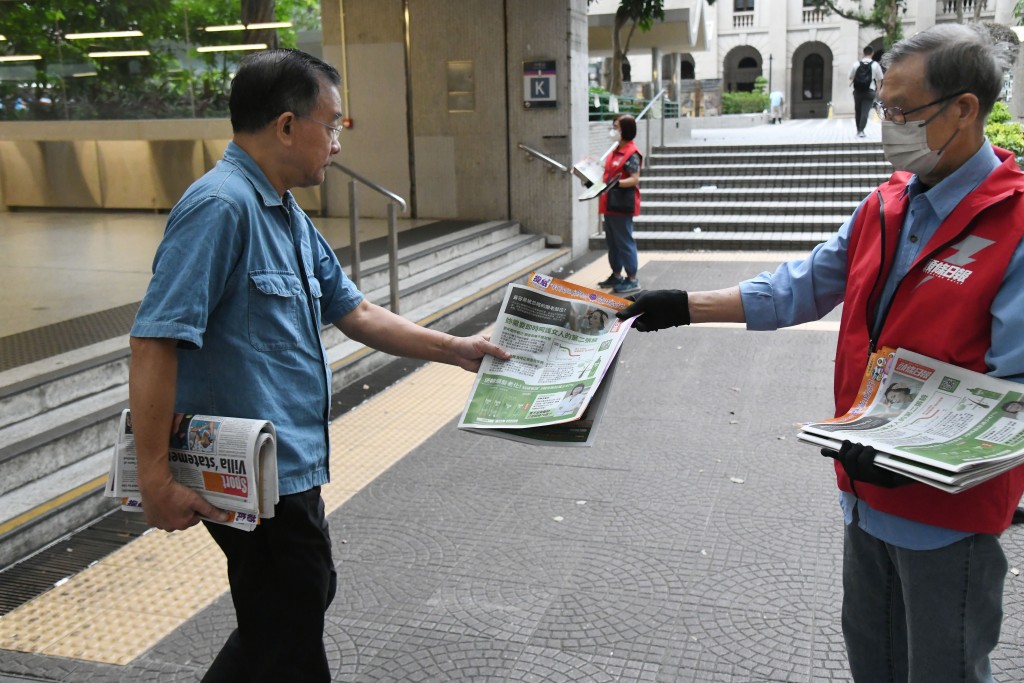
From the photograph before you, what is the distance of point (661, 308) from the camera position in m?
2.55

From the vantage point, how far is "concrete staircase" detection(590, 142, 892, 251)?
1276cm

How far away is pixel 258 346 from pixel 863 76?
62.4 feet

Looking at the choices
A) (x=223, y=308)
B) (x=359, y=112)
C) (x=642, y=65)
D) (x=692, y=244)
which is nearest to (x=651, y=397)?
(x=223, y=308)

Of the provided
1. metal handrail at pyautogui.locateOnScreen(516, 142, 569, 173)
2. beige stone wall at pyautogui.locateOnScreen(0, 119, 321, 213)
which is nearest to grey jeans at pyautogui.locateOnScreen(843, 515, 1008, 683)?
metal handrail at pyautogui.locateOnScreen(516, 142, 569, 173)

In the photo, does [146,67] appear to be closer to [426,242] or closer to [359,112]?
[359,112]

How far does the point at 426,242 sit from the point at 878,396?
8391 millimetres

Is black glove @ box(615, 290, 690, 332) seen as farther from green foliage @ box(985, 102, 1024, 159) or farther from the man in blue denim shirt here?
green foliage @ box(985, 102, 1024, 159)

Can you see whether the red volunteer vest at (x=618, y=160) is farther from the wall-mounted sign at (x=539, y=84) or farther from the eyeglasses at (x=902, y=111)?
the eyeglasses at (x=902, y=111)

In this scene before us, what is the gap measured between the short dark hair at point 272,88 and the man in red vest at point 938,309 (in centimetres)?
130

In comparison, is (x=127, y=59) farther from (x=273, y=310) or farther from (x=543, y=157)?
(x=273, y=310)

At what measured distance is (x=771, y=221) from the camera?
42.6 ft

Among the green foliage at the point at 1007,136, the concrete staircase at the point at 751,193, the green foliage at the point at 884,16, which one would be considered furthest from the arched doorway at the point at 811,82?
the green foliage at the point at 1007,136

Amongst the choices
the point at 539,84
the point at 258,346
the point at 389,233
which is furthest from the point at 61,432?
the point at 539,84

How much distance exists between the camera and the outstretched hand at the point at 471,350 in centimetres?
263
